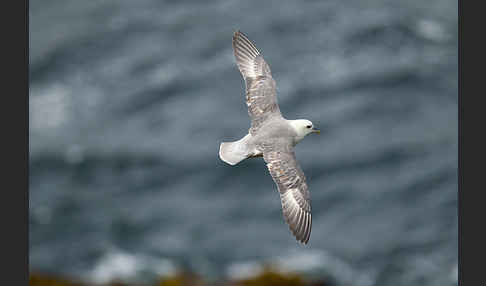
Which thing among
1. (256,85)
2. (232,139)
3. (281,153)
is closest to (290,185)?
(281,153)

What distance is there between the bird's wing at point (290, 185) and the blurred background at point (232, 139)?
24.8 feet

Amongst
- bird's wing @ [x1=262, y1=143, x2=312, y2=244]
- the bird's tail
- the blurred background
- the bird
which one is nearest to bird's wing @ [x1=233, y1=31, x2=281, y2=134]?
the bird

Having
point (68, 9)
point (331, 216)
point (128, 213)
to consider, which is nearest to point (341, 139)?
point (331, 216)

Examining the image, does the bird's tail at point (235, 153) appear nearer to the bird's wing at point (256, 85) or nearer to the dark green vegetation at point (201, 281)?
the bird's wing at point (256, 85)

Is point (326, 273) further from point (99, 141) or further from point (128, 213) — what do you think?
point (99, 141)

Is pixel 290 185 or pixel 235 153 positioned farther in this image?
pixel 235 153

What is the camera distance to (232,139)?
1898 centimetres

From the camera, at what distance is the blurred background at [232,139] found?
58.0 feet

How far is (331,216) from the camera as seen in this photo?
1803 centimetres

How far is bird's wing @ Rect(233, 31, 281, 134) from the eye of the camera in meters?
9.86

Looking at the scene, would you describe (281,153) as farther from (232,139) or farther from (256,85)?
(232,139)

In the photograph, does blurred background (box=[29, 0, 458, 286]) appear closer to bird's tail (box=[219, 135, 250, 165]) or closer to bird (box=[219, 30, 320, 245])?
bird (box=[219, 30, 320, 245])

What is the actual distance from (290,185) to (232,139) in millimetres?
9885

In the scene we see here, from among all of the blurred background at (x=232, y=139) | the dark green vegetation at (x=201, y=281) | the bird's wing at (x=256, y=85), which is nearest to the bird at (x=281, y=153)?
the bird's wing at (x=256, y=85)
